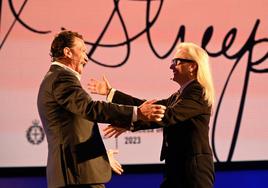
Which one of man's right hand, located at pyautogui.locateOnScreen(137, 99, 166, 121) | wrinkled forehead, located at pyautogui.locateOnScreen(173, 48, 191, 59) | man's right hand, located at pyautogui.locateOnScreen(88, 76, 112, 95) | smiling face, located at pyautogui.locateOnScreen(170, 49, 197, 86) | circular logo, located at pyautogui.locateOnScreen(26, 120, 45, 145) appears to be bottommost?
circular logo, located at pyautogui.locateOnScreen(26, 120, 45, 145)

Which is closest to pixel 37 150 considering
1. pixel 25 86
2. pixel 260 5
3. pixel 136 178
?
pixel 25 86

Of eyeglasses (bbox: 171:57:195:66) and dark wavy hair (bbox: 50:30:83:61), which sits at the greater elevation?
dark wavy hair (bbox: 50:30:83:61)

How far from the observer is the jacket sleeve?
227cm

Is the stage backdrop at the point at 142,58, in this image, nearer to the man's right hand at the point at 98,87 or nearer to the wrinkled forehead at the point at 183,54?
the man's right hand at the point at 98,87

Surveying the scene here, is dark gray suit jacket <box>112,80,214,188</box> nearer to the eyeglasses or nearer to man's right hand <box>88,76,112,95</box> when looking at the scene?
the eyeglasses

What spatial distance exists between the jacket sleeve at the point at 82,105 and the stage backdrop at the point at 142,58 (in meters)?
1.36

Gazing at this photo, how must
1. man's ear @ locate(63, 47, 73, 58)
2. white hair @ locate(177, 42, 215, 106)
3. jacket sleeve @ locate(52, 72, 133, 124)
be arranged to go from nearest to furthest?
jacket sleeve @ locate(52, 72, 133, 124) < man's ear @ locate(63, 47, 73, 58) < white hair @ locate(177, 42, 215, 106)

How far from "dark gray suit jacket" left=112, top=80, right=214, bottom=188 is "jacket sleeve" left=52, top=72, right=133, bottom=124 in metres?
0.24

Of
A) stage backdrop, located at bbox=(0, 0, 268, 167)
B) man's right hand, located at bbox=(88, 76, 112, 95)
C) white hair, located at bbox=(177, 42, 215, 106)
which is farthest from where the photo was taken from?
stage backdrop, located at bbox=(0, 0, 268, 167)

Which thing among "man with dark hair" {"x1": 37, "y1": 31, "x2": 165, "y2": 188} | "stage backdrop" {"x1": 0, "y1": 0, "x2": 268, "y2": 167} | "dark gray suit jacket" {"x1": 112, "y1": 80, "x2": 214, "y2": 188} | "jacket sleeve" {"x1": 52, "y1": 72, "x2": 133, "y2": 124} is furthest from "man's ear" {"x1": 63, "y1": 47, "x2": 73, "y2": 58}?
"stage backdrop" {"x1": 0, "y1": 0, "x2": 268, "y2": 167}

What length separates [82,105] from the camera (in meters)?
2.27

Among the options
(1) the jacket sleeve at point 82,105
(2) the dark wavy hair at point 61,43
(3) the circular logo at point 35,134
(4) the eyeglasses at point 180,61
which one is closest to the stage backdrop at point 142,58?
(3) the circular logo at point 35,134

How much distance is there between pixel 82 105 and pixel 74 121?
0.12 meters

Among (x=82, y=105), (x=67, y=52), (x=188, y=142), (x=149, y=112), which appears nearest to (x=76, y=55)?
(x=67, y=52)
